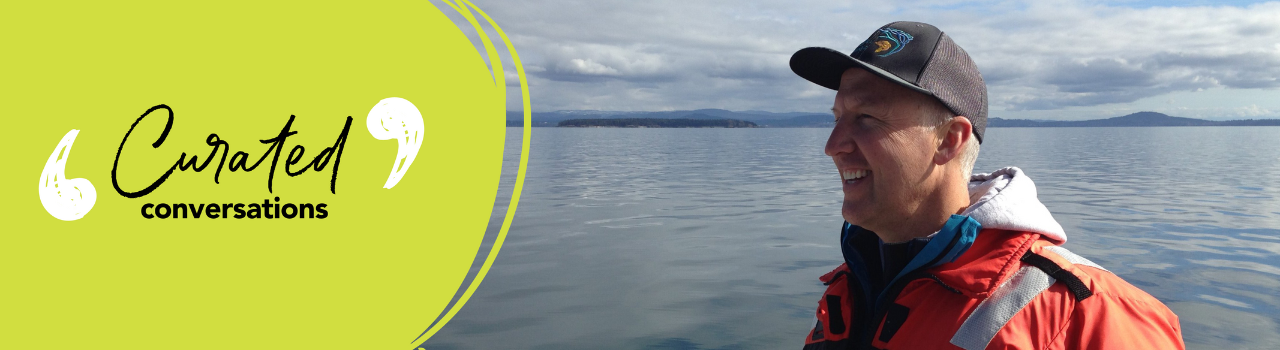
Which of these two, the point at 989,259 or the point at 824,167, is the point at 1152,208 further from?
the point at 989,259

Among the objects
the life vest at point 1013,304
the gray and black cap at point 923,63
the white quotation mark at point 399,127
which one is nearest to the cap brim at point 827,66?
the gray and black cap at point 923,63

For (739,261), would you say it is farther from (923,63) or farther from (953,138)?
(923,63)

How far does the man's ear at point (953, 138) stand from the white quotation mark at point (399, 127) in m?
7.67

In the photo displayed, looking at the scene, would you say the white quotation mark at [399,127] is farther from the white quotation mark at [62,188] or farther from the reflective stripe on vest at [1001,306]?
the reflective stripe on vest at [1001,306]

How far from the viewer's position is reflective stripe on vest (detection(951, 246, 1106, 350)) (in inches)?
78.1

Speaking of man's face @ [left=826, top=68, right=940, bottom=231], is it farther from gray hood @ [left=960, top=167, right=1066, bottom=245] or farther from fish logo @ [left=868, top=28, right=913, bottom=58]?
gray hood @ [left=960, top=167, right=1066, bottom=245]

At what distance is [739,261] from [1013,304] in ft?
26.8

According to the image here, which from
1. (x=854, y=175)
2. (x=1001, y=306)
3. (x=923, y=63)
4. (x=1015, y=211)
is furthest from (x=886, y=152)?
(x=1001, y=306)

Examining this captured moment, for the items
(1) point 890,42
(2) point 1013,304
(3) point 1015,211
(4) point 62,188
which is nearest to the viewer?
(2) point 1013,304

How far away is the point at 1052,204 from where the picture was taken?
16.5 m

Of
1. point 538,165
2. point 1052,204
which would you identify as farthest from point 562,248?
point 538,165

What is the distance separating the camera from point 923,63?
2.26 meters

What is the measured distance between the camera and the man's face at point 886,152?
2348 mm

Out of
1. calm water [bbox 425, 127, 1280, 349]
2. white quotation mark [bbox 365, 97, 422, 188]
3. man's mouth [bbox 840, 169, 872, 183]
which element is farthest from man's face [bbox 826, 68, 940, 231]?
white quotation mark [bbox 365, 97, 422, 188]
